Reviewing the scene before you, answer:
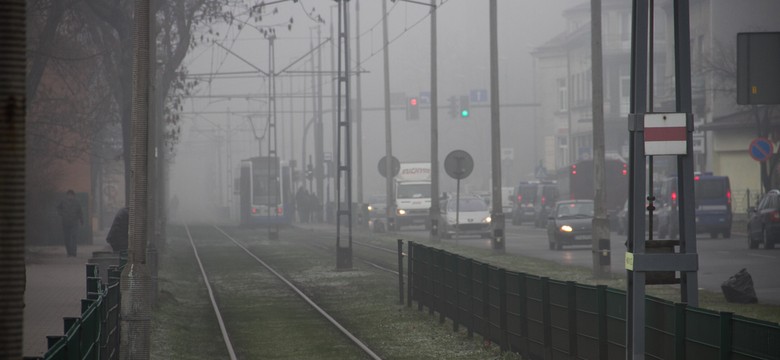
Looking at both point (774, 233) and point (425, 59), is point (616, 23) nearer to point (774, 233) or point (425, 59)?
point (774, 233)

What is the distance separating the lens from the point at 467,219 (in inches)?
1998

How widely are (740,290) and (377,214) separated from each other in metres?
46.7

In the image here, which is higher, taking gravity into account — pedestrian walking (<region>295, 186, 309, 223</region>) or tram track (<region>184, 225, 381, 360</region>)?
pedestrian walking (<region>295, 186, 309, 223</region>)

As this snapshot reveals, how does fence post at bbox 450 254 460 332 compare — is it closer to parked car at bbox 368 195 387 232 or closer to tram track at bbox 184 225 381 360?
tram track at bbox 184 225 381 360

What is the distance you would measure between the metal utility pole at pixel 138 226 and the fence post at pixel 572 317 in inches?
196

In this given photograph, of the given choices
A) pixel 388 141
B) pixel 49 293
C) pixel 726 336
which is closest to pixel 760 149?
pixel 388 141

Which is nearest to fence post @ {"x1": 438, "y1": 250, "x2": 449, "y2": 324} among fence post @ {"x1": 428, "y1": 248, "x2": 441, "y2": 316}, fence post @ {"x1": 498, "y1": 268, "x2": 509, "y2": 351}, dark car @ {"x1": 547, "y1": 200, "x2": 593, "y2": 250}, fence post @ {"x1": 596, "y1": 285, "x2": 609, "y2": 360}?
fence post @ {"x1": 428, "y1": 248, "x2": 441, "y2": 316}

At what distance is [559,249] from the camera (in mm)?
38625

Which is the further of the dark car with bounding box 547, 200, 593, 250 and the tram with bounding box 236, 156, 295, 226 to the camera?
the tram with bounding box 236, 156, 295, 226

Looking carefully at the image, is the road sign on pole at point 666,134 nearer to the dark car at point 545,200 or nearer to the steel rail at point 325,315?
the steel rail at point 325,315

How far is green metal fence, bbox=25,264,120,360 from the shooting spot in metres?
7.84

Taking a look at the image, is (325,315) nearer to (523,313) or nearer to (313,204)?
(523,313)

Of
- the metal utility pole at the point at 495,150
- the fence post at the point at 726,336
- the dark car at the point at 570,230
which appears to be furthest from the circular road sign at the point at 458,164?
the fence post at the point at 726,336

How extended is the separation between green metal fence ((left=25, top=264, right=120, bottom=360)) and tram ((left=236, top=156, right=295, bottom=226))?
4852 centimetres
